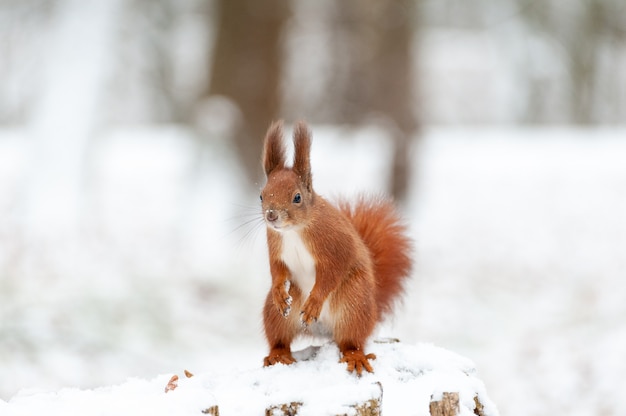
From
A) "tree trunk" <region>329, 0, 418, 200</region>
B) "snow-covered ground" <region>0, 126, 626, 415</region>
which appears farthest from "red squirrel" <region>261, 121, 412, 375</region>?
"tree trunk" <region>329, 0, 418, 200</region>

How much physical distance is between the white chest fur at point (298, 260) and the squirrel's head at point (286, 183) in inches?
2.7

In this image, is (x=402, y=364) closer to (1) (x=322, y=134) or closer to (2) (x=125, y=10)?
(2) (x=125, y=10)

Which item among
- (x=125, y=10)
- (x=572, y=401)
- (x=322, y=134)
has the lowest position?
(x=572, y=401)

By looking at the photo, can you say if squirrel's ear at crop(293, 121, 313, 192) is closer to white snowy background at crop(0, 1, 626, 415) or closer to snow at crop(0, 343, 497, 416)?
snow at crop(0, 343, 497, 416)

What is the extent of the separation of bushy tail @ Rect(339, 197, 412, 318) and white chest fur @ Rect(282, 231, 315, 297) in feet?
1.11

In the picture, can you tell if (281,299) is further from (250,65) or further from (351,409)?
(250,65)

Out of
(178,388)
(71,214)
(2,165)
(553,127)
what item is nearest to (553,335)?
(178,388)

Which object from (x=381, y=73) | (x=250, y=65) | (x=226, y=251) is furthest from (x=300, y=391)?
(x=381, y=73)

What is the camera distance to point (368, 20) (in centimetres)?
786

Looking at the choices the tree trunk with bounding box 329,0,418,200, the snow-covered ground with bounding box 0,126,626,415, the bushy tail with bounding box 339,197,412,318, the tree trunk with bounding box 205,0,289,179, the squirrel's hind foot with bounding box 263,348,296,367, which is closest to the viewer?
the squirrel's hind foot with bounding box 263,348,296,367

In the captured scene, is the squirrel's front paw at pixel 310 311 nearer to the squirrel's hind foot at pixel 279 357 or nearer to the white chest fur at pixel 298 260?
the white chest fur at pixel 298 260

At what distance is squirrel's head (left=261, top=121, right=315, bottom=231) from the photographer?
2.34 meters

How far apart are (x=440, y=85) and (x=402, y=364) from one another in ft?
36.9

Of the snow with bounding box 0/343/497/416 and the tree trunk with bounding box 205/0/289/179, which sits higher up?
the tree trunk with bounding box 205/0/289/179
